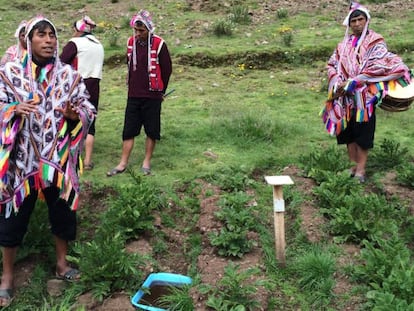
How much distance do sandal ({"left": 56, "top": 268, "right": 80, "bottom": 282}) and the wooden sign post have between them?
1520 millimetres

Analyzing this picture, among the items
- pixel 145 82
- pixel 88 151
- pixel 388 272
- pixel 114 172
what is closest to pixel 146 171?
pixel 114 172

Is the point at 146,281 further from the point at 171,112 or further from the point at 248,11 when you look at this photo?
the point at 248,11

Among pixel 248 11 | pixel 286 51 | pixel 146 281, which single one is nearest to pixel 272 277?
pixel 146 281

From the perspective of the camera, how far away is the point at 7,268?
3.94 meters

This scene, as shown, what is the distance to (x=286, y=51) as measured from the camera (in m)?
10.3

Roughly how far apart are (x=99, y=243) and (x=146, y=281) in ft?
1.80

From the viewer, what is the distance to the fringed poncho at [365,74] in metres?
5.24

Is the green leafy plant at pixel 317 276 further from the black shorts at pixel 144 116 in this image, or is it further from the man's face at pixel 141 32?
the man's face at pixel 141 32

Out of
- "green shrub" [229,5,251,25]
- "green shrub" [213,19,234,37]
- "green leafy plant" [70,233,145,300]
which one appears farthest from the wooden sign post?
"green shrub" [229,5,251,25]

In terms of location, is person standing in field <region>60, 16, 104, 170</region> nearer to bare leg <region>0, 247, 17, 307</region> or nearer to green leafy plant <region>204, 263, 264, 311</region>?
bare leg <region>0, 247, 17, 307</region>

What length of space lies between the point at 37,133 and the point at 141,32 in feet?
7.00

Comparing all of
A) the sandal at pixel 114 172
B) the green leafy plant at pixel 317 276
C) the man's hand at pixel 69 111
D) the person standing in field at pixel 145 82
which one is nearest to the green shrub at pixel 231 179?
the person standing in field at pixel 145 82

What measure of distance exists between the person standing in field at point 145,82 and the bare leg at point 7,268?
1.88 metres

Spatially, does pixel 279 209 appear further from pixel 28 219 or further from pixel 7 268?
pixel 7 268
